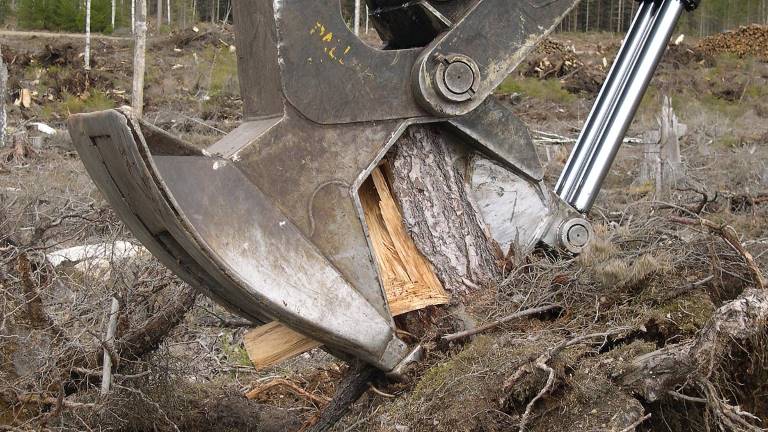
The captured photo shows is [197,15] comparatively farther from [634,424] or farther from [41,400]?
[634,424]

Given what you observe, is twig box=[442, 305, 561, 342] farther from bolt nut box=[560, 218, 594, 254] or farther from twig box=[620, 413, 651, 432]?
twig box=[620, 413, 651, 432]

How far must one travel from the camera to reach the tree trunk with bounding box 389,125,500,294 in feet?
10.5

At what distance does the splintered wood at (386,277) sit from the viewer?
3062mm

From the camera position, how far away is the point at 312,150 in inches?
114

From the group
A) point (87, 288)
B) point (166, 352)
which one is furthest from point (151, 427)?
point (87, 288)

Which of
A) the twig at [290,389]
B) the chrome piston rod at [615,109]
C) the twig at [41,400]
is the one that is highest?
the chrome piston rod at [615,109]

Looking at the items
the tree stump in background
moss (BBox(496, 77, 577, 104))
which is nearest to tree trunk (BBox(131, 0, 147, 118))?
moss (BBox(496, 77, 577, 104))

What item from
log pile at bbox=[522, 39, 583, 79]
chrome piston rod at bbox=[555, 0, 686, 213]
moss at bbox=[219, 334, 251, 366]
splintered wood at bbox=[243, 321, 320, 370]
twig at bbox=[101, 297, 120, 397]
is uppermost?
chrome piston rod at bbox=[555, 0, 686, 213]

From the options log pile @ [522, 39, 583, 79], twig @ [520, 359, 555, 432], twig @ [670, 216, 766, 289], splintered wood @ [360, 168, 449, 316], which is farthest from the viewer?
log pile @ [522, 39, 583, 79]

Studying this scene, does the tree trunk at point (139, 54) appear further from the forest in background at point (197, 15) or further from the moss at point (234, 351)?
the moss at point (234, 351)

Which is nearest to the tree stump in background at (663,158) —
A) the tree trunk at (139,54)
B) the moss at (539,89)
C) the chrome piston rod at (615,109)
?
the chrome piston rod at (615,109)

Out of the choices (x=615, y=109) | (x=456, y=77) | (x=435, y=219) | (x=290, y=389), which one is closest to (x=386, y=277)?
(x=435, y=219)

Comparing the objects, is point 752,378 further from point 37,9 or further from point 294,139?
point 37,9

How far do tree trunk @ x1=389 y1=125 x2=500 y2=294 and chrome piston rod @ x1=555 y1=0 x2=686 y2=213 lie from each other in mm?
566
